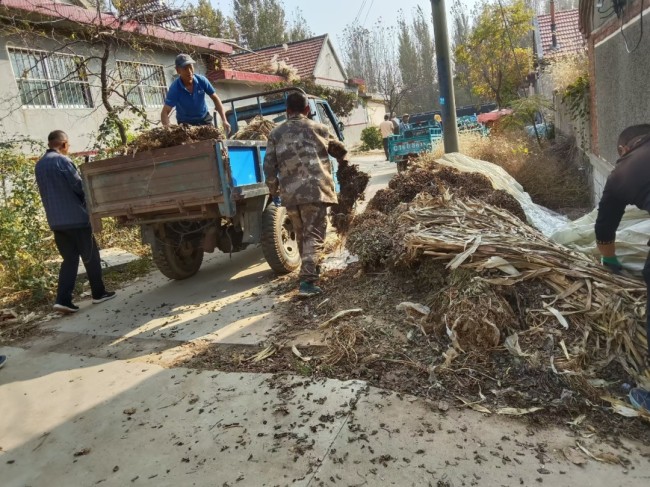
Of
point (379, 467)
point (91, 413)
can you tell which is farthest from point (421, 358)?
point (91, 413)

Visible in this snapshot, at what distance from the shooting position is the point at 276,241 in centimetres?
518

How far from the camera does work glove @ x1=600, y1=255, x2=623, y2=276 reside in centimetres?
316

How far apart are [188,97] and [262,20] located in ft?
106

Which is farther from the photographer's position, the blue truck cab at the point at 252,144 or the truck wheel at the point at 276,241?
the truck wheel at the point at 276,241

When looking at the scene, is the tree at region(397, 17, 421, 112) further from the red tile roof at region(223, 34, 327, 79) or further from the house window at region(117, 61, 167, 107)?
the house window at region(117, 61, 167, 107)

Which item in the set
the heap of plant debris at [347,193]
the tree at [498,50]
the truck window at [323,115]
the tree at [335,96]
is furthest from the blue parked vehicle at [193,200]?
the tree at [335,96]

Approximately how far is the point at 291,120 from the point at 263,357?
250 centimetres

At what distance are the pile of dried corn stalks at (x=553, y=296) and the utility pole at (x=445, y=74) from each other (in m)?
4.58

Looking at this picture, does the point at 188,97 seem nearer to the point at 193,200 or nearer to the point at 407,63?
the point at 193,200

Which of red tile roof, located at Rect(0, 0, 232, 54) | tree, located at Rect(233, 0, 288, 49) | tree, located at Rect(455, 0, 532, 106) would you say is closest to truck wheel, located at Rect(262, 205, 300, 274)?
red tile roof, located at Rect(0, 0, 232, 54)

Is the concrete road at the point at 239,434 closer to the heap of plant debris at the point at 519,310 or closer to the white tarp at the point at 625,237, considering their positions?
the heap of plant debris at the point at 519,310

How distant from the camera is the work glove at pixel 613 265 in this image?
3.16 metres

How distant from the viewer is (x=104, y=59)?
6.79 meters

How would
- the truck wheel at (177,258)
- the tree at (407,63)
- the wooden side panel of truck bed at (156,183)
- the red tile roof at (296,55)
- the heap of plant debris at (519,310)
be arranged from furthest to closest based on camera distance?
the tree at (407,63), the red tile roof at (296,55), the truck wheel at (177,258), the wooden side panel of truck bed at (156,183), the heap of plant debris at (519,310)
